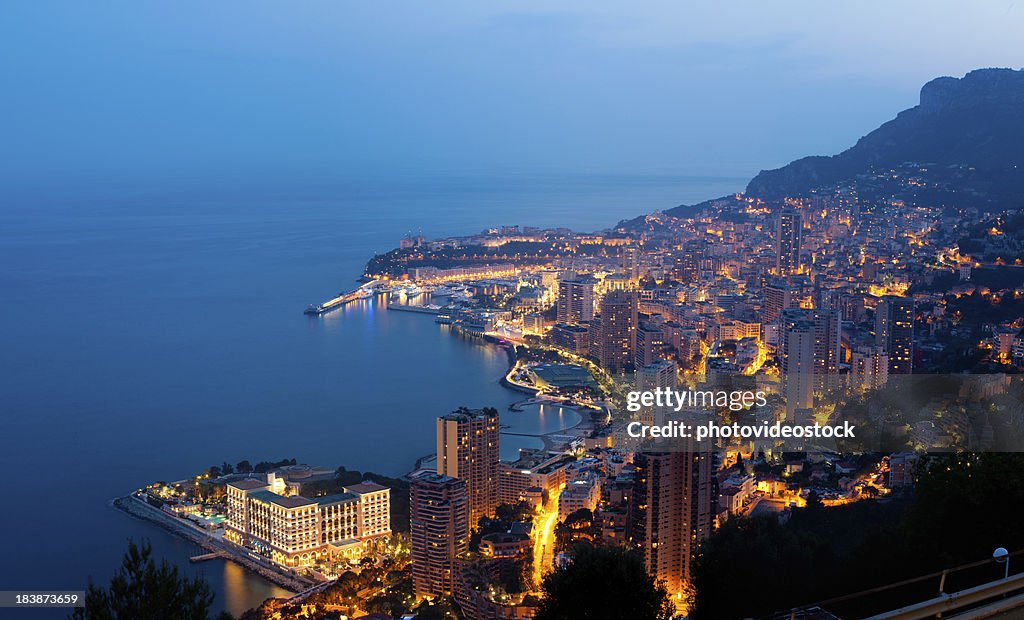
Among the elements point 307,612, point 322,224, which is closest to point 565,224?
point 322,224

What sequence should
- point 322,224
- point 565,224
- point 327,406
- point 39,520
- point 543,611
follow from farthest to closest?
1. point 322,224
2. point 565,224
3. point 327,406
4. point 39,520
5. point 543,611

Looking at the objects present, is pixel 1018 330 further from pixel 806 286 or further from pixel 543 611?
pixel 543 611

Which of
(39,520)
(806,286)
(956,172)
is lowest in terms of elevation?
(39,520)

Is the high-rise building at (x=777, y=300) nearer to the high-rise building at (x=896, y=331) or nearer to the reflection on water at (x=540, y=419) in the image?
the high-rise building at (x=896, y=331)

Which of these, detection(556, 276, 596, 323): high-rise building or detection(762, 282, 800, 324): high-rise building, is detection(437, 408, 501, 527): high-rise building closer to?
detection(762, 282, 800, 324): high-rise building

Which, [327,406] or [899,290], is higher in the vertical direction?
[899,290]

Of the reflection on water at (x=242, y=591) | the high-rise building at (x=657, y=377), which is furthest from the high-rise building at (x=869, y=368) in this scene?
the reflection on water at (x=242, y=591)

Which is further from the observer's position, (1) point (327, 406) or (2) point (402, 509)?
(1) point (327, 406)
